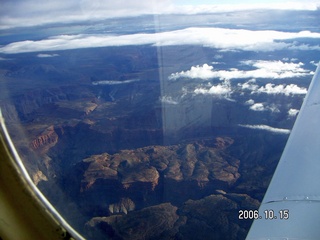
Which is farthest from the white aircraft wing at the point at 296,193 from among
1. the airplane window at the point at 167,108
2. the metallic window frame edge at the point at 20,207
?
the airplane window at the point at 167,108

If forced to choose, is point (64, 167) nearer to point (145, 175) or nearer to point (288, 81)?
point (145, 175)

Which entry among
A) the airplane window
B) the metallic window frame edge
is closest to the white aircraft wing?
the metallic window frame edge

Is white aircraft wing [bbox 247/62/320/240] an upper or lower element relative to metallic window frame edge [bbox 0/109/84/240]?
lower

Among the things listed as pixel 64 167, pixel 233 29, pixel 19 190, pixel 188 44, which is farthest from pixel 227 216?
pixel 233 29

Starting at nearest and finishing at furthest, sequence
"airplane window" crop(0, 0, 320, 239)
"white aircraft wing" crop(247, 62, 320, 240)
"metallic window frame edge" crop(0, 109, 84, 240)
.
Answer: "metallic window frame edge" crop(0, 109, 84, 240), "white aircraft wing" crop(247, 62, 320, 240), "airplane window" crop(0, 0, 320, 239)

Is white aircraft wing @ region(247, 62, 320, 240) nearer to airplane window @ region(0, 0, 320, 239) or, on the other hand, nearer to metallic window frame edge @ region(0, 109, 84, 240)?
metallic window frame edge @ region(0, 109, 84, 240)
